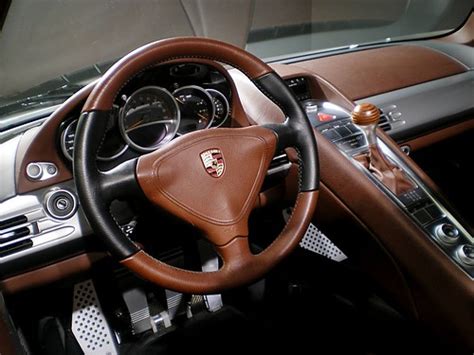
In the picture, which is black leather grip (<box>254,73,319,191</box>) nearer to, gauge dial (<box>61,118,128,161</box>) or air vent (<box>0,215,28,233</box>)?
gauge dial (<box>61,118,128,161</box>)

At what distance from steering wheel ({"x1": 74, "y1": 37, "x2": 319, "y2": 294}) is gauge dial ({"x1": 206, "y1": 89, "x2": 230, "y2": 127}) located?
0.20 meters

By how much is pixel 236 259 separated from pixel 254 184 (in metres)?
0.18

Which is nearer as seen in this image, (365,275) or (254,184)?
(254,184)

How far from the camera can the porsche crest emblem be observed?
3.36 feet

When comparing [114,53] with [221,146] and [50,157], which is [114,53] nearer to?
[50,157]

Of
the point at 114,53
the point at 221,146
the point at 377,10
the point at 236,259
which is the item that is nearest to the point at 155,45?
the point at 221,146

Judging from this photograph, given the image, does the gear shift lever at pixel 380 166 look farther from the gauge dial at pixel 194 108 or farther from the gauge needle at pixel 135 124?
the gauge needle at pixel 135 124

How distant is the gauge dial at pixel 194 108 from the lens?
126 cm

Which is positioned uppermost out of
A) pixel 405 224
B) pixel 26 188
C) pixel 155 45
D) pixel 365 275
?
pixel 155 45

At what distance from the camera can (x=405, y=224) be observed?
48.7 inches

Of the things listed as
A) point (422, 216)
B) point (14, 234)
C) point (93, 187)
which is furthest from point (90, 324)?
point (422, 216)

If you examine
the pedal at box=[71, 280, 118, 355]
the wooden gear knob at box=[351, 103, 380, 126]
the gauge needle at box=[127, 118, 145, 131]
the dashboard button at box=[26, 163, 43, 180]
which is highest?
the gauge needle at box=[127, 118, 145, 131]

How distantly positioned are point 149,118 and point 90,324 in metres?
0.81

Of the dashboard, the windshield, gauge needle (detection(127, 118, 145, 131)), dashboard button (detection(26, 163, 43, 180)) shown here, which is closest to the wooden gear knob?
the dashboard
